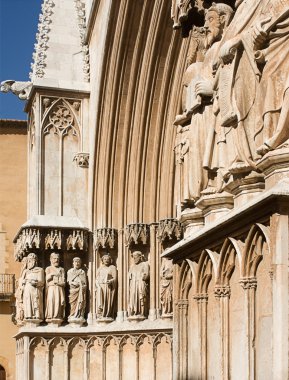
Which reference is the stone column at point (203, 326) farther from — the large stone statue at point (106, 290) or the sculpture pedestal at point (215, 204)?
the large stone statue at point (106, 290)

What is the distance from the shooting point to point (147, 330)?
35.7 feet

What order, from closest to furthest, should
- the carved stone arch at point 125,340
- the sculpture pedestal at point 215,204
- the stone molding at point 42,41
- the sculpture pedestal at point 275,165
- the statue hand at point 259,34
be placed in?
1. the sculpture pedestal at point 275,165
2. the statue hand at point 259,34
3. the sculpture pedestal at point 215,204
4. the carved stone arch at point 125,340
5. the stone molding at point 42,41

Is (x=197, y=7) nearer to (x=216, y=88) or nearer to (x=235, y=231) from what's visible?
(x=216, y=88)

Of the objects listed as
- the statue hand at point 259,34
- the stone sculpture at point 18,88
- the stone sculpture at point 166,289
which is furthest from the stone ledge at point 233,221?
the stone sculpture at point 18,88

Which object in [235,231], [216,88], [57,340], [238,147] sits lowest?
[57,340]

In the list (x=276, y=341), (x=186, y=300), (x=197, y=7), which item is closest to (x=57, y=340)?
(x=186, y=300)

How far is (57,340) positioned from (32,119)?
3.40 metres

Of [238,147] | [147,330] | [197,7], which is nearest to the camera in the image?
[238,147]

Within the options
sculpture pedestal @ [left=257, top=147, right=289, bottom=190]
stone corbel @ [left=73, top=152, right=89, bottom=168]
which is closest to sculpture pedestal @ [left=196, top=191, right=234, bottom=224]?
sculpture pedestal @ [left=257, top=147, right=289, bottom=190]

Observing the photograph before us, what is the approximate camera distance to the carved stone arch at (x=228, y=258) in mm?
4523

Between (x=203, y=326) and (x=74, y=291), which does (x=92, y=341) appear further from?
(x=203, y=326)

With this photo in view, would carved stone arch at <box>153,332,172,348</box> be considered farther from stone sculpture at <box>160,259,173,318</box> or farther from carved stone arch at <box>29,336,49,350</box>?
carved stone arch at <box>29,336,49,350</box>

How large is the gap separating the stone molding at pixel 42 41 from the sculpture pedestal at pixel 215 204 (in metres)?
7.39

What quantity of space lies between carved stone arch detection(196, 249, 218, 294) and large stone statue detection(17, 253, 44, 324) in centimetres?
617
